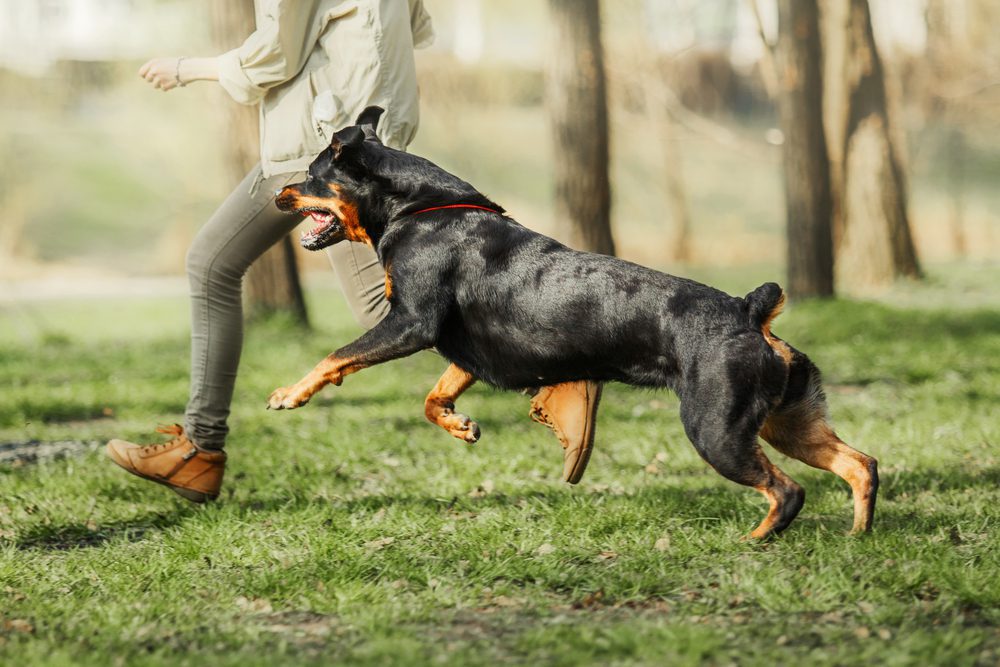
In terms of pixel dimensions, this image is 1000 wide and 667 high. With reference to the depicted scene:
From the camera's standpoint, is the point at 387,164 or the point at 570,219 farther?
the point at 570,219

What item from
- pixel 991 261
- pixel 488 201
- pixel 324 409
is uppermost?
pixel 488 201

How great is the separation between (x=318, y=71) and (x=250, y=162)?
22.2 ft

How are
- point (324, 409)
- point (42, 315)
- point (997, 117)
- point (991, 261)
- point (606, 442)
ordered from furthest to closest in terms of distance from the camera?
point (997, 117), point (991, 261), point (42, 315), point (324, 409), point (606, 442)

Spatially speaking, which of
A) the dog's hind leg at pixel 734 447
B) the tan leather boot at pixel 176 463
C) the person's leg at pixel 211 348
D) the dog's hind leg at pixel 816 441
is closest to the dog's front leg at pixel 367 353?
the person's leg at pixel 211 348

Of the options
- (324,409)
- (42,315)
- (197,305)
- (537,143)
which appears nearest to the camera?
(197,305)

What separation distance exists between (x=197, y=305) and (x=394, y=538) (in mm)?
1296

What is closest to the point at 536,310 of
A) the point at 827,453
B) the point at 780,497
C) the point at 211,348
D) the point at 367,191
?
the point at 367,191

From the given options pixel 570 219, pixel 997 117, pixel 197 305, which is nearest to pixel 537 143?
pixel 997 117

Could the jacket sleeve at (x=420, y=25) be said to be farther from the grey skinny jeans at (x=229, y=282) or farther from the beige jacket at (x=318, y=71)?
the grey skinny jeans at (x=229, y=282)

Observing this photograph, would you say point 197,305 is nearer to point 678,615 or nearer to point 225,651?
point 225,651

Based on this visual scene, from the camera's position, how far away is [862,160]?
1491cm

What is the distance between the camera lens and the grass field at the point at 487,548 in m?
3.35

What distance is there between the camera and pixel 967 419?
22.0ft

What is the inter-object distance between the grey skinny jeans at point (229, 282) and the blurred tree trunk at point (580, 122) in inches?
264
